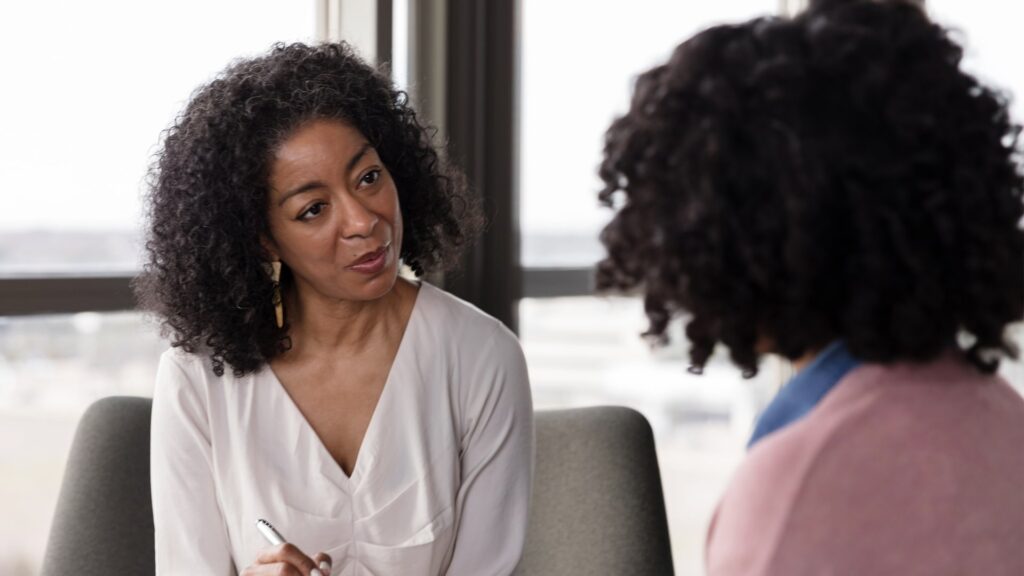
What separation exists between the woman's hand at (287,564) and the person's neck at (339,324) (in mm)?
397

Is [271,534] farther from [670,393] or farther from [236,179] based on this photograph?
[670,393]

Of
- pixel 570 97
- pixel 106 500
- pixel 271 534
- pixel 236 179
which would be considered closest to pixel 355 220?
pixel 236 179

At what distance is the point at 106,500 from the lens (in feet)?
6.23

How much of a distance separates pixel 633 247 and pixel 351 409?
1.03 meters

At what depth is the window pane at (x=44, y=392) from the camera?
6.43 feet

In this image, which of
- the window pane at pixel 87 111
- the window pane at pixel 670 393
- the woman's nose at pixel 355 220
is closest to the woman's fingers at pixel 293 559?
the woman's nose at pixel 355 220

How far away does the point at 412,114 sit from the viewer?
Answer: 1965 mm

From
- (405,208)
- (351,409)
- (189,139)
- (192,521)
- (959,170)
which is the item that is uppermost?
(959,170)

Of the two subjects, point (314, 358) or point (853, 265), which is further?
point (314, 358)

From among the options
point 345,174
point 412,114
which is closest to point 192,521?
point 345,174

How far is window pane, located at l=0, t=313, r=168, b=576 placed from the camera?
1.96 meters

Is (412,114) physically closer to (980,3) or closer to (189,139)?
(189,139)

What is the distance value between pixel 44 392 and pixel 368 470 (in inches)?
23.6

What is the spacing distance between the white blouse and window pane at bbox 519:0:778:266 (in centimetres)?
92
